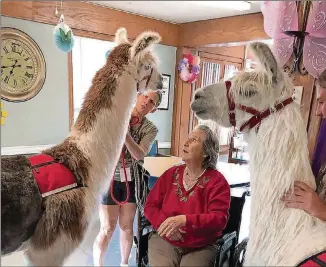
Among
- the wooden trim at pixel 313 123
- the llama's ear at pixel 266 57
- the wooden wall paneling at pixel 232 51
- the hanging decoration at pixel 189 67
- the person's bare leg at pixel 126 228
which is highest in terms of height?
the wooden wall paneling at pixel 232 51

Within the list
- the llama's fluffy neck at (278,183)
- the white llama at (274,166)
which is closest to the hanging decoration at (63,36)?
the white llama at (274,166)

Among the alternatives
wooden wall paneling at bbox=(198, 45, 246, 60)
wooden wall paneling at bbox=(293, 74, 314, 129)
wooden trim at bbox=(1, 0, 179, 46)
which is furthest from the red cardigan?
wooden wall paneling at bbox=(198, 45, 246, 60)

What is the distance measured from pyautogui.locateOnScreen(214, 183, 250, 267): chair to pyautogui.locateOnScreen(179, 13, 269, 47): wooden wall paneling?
1.97m

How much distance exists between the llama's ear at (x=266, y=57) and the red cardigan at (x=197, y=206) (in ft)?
1.95

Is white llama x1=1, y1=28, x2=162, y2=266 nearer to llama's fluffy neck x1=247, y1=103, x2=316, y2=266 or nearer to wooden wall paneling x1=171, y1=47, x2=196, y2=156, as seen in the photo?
llama's fluffy neck x1=247, y1=103, x2=316, y2=266

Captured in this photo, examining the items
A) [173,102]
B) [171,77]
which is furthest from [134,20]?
[173,102]

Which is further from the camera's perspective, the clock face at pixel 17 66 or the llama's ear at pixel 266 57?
the clock face at pixel 17 66

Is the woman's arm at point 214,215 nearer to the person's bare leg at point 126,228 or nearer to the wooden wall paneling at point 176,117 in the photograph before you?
the person's bare leg at point 126,228

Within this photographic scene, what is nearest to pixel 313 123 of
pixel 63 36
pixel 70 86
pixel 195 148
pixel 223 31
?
pixel 195 148

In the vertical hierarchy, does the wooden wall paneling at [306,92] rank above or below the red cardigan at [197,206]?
above

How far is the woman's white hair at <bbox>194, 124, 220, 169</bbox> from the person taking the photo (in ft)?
4.21

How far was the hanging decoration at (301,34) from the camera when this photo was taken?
1113 millimetres

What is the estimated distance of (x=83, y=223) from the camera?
41.1 inches

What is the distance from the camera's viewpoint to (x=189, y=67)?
3688mm
